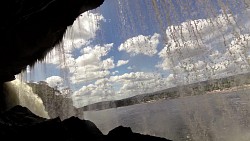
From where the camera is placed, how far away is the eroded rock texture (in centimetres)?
857

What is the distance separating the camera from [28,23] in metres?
9.42

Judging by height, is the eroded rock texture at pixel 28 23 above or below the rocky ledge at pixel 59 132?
above

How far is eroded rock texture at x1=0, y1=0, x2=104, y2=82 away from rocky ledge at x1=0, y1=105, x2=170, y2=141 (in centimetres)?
243

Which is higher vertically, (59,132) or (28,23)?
(28,23)

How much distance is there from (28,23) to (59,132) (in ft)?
13.3

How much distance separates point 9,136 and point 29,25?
4061mm

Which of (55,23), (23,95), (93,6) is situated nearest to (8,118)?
(55,23)

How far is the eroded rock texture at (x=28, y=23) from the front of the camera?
8.57 m

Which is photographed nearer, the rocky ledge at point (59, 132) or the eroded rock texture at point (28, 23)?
the rocky ledge at point (59, 132)

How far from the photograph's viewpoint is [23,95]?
30062 millimetres

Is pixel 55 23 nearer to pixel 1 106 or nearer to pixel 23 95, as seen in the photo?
Answer: pixel 1 106

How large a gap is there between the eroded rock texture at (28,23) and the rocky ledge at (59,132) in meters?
2.43

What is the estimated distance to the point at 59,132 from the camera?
7.28 m

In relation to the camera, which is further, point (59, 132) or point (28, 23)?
point (28, 23)
